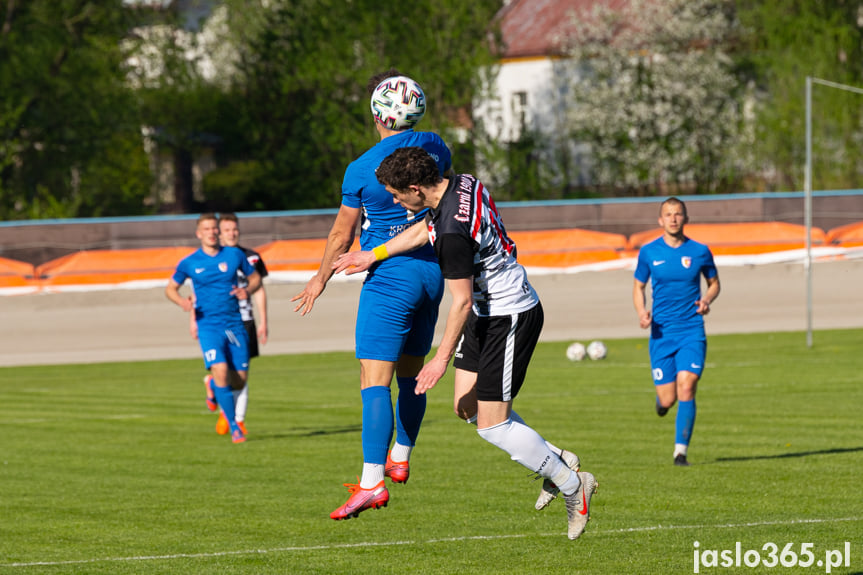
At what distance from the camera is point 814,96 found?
151 feet

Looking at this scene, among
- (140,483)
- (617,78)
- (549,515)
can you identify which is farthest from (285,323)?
(617,78)

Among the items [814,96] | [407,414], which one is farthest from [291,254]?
[407,414]

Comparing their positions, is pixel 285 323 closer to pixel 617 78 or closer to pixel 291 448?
pixel 291 448

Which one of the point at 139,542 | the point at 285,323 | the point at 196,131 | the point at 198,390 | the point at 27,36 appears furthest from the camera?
the point at 196,131

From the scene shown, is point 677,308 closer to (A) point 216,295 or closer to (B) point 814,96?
(A) point 216,295

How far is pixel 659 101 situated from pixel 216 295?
43.5m

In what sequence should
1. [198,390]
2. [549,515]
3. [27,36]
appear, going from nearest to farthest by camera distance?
1. [549,515]
2. [198,390]
3. [27,36]

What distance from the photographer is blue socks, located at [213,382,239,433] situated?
15.1 m

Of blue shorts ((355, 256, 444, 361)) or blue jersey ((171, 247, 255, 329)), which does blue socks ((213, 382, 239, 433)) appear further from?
blue shorts ((355, 256, 444, 361))

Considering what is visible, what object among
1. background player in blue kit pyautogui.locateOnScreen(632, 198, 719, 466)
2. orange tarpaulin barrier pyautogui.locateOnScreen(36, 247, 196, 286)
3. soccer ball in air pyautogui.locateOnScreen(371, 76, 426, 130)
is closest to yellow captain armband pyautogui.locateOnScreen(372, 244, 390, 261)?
soccer ball in air pyautogui.locateOnScreen(371, 76, 426, 130)

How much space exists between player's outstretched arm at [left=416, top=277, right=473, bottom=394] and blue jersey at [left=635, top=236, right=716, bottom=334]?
231 inches

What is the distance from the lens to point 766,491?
36.7 ft

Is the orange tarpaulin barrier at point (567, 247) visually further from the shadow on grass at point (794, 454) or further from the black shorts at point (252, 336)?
the shadow on grass at point (794, 454)

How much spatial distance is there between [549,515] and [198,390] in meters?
12.3
